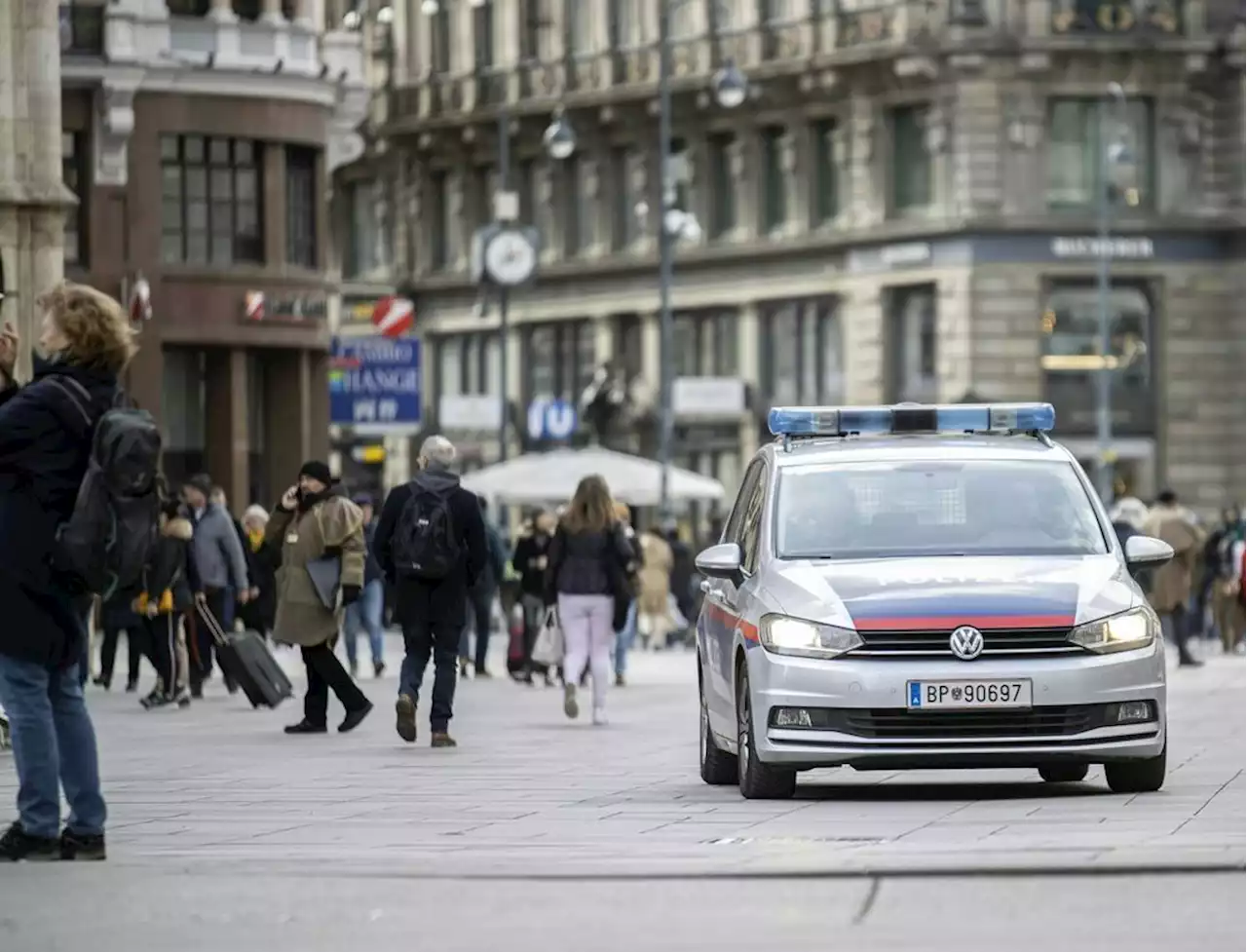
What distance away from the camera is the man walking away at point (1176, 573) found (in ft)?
126

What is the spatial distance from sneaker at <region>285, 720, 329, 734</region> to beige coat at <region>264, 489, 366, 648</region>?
515 millimetres

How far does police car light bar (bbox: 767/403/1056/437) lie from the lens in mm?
18438

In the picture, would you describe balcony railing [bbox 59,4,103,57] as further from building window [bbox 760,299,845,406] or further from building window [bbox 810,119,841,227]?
building window [bbox 810,119,841,227]

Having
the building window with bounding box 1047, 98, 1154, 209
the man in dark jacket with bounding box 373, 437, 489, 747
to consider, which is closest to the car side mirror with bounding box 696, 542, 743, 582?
the man in dark jacket with bounding box 373, 437, 489, 747

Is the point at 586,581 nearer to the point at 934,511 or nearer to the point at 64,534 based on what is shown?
the point at 934,511

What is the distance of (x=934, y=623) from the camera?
16.4m

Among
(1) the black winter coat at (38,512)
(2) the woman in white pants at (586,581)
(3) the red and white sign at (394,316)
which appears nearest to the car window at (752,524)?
(1) the black winter coat at (38,512)

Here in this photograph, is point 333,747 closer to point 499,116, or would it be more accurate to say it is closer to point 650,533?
point 650,533

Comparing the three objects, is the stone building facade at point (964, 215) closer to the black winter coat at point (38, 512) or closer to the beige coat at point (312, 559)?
the beige coat at point (312, 559)

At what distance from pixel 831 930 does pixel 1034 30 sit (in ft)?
198

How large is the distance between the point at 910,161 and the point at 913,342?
3.37 m

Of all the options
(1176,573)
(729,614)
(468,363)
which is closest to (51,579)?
(729,614)

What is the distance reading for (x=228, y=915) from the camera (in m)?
11.4

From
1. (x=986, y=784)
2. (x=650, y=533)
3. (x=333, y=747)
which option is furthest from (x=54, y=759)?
(x=650, y=533)
